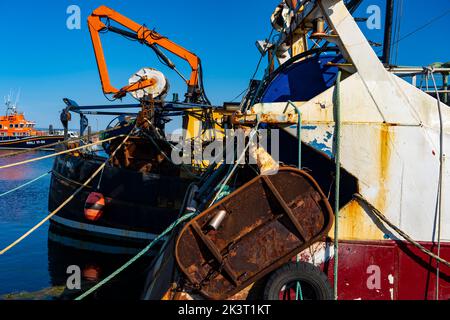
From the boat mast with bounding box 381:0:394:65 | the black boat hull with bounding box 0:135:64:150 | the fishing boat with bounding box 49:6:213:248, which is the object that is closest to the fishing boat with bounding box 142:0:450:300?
the boat mast with bounding box 381:0:394:65

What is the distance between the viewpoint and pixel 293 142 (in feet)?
17.1

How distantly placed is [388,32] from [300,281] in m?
6.57

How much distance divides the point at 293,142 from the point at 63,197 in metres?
13.2

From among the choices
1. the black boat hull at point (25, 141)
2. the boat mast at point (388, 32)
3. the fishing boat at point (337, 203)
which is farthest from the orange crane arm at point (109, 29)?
the fishing boat at point (337, 203)

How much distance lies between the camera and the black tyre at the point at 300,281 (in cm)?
459

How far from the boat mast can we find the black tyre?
5178mm

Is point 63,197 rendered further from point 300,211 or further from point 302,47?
point 300,211

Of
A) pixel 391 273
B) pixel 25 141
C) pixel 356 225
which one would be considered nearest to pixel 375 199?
pixel 356 225

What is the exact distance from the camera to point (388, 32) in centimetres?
888

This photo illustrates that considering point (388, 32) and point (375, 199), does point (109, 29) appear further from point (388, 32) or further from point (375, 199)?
point (375, 199)

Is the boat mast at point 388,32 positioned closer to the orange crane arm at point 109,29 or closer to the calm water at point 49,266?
the calm water at point 49,266

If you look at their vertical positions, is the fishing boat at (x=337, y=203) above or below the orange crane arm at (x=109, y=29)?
below

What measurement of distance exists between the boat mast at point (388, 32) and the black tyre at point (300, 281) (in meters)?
5.18

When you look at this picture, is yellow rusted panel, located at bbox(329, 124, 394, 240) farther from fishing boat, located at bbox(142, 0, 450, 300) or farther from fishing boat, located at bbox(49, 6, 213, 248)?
fishing boat, located at bbox(49, 6, 213, 248)
